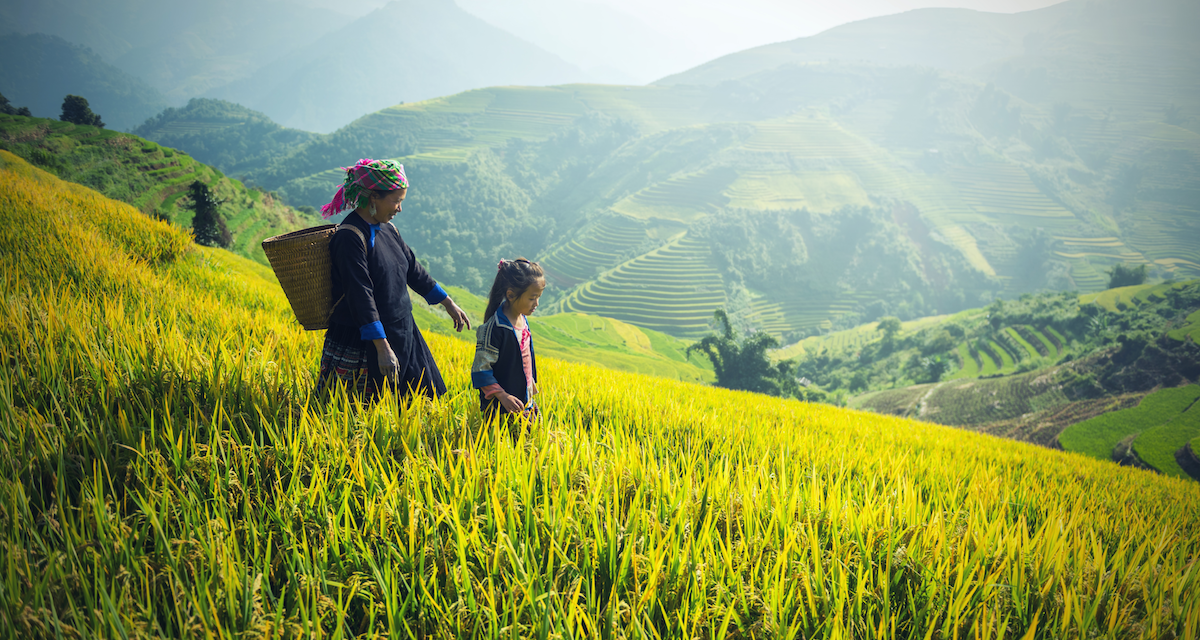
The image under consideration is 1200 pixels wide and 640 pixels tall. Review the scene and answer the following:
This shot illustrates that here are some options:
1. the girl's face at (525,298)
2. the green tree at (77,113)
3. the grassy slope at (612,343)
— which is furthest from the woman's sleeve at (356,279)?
the green tree at (77,113)

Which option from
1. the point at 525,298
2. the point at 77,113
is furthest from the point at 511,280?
the point at 77,113

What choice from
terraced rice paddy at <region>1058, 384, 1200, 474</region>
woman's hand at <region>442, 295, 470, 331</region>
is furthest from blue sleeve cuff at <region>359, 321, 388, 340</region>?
terraced rice paddy at <region>1058, 384, 1200, 474</region>

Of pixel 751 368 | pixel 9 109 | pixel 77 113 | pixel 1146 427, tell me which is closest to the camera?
pixel 1146 427

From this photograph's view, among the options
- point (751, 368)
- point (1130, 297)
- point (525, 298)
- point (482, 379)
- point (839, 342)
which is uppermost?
point (525, 298)

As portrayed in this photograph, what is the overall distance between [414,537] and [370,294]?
146 centimetres

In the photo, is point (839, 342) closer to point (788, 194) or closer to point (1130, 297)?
point (1130, 297)

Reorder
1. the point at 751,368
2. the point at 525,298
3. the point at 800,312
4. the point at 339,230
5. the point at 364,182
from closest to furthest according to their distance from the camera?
the point at 339,230
the point at 364,182
the point at 525,298
the point at 751,368
the point at 800,312

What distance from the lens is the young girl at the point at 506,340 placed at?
2.69 metres

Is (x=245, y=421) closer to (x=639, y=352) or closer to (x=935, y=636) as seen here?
(x=935, y=636)

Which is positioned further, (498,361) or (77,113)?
(77,113)

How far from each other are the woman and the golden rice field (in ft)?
0.98

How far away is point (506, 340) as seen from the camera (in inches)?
108

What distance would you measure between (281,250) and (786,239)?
6907 inches

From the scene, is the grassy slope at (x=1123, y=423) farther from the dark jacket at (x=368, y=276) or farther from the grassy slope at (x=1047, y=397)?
the dark jacket at (x=368, y=276)
